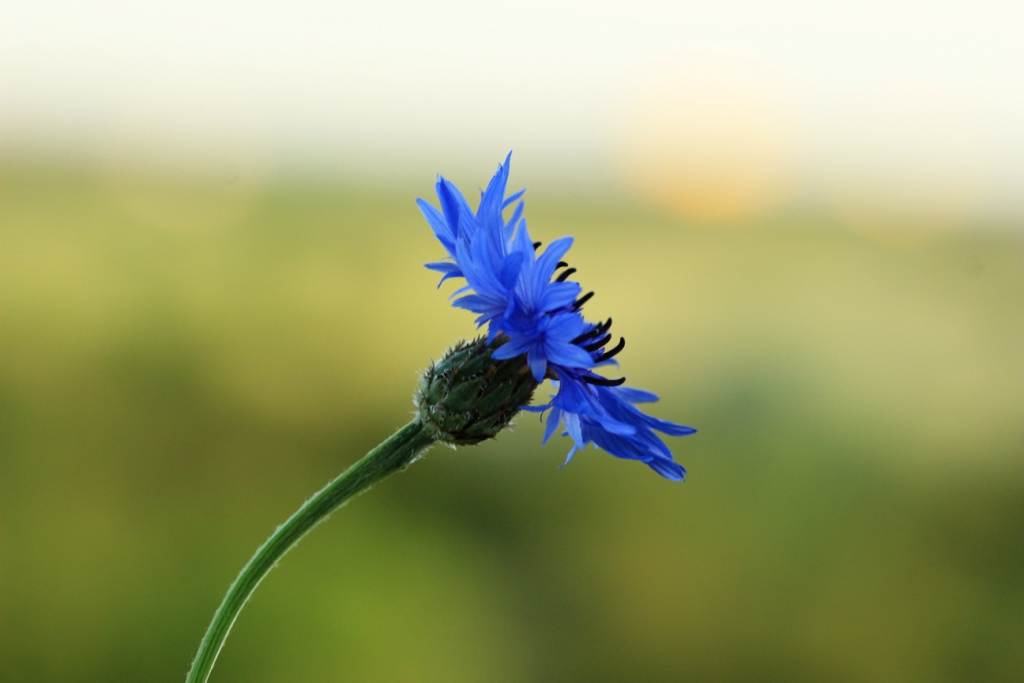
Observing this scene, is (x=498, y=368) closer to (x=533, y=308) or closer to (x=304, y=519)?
(x=533, y=308)

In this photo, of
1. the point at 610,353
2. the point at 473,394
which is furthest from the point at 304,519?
the point at 610,353

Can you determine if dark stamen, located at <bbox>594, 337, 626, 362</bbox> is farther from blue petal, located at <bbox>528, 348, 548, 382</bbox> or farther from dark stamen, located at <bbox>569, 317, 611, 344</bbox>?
blue petal, located at <bbox>528, 348, 548, 382</bbox>

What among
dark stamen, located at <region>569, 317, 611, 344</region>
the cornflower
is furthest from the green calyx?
dark stamen, located at <region>569, 317, 611, 344</region>

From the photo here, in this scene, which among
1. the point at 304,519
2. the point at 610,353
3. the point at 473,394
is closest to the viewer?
the point at 304,519

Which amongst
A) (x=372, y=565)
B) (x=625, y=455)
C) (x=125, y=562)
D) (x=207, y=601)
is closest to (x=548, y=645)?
(x=372, y=565)

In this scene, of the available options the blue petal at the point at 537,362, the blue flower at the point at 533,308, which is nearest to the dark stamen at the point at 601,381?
the blue flower at the point at 533,308

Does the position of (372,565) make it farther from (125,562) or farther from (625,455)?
(625,455)

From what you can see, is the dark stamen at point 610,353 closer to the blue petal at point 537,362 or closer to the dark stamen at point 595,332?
the dark stamen at point 595,332
